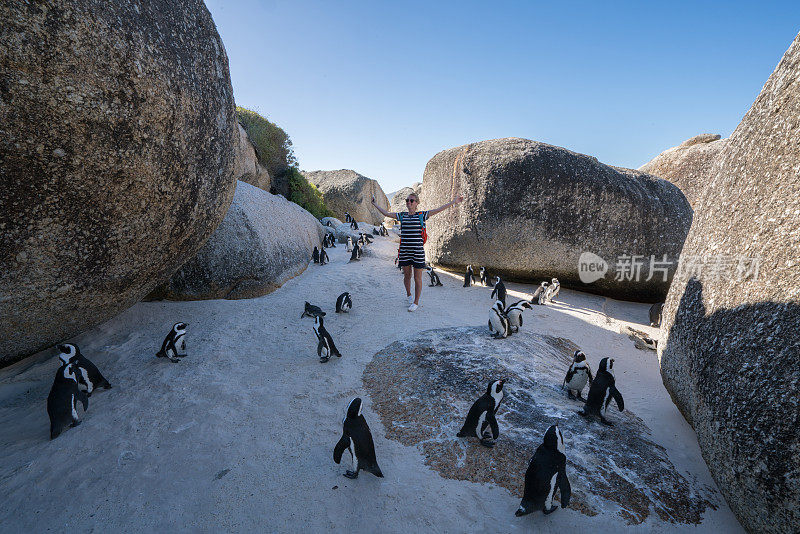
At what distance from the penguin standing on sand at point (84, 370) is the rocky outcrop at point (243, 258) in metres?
2.41

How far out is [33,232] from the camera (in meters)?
2.98

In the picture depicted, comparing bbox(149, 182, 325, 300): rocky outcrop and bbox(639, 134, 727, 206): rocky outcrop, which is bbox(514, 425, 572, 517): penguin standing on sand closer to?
bbox(149, 182, 325, 300): rocky outcrop

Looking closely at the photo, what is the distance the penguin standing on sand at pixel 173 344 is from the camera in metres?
4.43

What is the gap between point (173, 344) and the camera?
4453 mm

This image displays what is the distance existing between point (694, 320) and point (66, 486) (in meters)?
5.39

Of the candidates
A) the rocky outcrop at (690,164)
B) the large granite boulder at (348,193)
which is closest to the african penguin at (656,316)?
the rocky outcrop at (690,164)

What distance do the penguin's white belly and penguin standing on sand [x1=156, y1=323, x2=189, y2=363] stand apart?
4752 mm

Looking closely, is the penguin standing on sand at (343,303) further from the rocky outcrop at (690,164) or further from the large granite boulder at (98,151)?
the rocky outcrop at (690,164)

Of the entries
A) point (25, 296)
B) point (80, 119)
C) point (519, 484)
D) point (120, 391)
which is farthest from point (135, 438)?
point (519, 484)

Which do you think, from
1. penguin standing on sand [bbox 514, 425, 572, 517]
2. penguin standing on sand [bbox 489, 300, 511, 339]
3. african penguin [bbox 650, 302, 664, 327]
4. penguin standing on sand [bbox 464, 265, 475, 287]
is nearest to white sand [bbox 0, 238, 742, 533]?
penguin standing on sand [bbox 514, 425, 572, 517]

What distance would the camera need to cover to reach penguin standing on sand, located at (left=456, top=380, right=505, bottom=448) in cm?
296

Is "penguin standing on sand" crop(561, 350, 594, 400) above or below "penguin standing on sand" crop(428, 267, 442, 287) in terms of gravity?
below

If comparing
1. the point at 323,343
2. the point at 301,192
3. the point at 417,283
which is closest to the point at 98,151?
the point at 323,343

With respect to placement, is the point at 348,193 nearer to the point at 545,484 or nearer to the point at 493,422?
the point at 493,422
